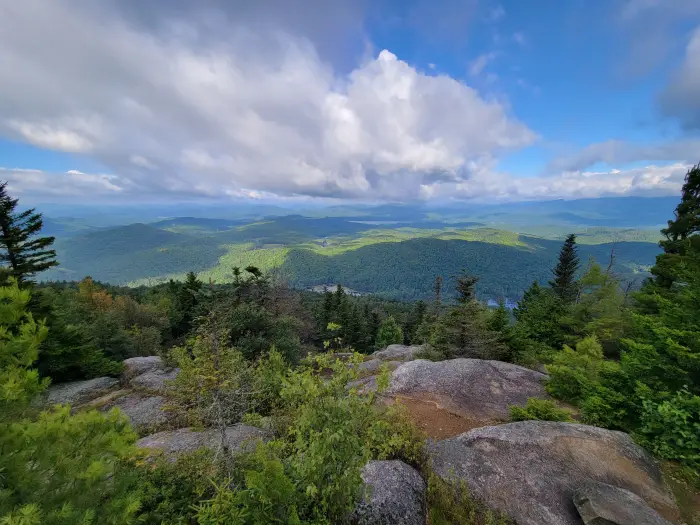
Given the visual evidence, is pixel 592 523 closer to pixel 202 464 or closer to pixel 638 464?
pixel 638 464

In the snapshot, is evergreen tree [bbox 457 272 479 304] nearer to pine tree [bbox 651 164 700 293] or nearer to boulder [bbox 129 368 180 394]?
pine tree [bbox 651 164 700 293]

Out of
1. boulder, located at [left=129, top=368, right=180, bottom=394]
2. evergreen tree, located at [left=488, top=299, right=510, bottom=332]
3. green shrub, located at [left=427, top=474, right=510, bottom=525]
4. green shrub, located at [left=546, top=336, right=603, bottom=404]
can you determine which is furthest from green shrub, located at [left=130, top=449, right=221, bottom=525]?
evergreen tree, located at [left=488, top=299, right=510, bottom=332]

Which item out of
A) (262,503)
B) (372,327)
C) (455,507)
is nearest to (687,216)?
(455,507)

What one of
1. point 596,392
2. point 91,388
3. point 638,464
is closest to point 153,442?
point 91,388

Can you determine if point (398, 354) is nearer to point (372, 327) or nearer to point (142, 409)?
point (142, 409)

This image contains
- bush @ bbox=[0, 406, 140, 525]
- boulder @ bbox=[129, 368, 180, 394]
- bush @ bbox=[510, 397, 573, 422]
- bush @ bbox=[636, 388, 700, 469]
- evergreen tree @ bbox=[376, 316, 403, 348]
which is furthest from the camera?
evergreen tree @ bbox=[376, 316, 403, 348]
